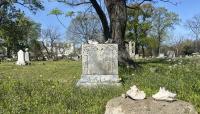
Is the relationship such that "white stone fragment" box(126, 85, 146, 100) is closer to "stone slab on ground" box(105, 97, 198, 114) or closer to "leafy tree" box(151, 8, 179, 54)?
"stone slab on ground" box(105, 97, 198, 114)

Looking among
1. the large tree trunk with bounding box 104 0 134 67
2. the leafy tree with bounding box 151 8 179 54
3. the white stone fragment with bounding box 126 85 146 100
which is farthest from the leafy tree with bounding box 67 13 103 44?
the white stone fragment with bounding box 126 85 146 100

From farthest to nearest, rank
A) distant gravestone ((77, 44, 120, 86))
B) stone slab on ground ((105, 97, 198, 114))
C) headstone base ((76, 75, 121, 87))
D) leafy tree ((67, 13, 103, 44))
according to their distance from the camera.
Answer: leafy tree ((67, 13, 103, 44))
distant gravestone ((77, 44, 120, 86))
headstone base ((76, 75, 121, 87))
stone slab on ground ((105, 97, 198, 114))

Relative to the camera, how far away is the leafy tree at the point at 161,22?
94.6 meters

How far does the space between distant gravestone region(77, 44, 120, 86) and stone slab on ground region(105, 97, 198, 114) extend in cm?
774

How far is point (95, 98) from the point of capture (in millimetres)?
9156

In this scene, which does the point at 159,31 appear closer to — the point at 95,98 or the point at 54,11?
the point at 54,11

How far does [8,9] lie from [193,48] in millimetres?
51211

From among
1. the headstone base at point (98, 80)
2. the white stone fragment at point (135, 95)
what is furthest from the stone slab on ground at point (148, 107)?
the headstone base at point (98, 80)

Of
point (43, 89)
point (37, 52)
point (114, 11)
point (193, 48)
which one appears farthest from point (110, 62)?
point (193, 48)

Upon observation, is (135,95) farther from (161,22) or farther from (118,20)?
(161,22)

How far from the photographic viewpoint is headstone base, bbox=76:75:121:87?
13.6 meters

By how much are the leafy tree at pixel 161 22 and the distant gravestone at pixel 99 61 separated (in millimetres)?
80041

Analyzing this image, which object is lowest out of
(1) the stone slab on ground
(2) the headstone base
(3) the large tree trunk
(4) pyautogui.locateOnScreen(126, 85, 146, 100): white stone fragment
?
(2) the headstone base

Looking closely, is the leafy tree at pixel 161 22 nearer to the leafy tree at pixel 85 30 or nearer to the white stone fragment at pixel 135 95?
the leafy tree at pixel 85 30
